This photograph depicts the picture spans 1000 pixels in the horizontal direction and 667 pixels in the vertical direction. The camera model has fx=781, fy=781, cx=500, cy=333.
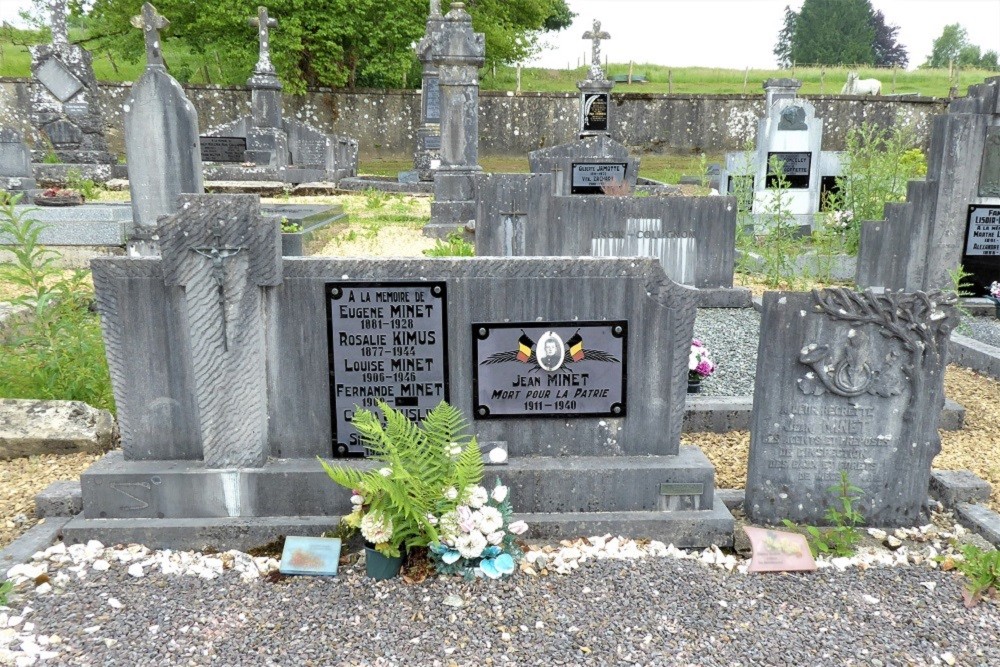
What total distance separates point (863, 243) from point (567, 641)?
7049 mm

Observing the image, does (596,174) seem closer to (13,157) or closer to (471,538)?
(13,157)

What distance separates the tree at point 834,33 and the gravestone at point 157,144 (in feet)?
198

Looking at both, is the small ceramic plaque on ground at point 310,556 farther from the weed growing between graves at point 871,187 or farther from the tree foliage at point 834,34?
the tree foliage at point 834,34

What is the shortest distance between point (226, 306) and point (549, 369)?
5.00ft

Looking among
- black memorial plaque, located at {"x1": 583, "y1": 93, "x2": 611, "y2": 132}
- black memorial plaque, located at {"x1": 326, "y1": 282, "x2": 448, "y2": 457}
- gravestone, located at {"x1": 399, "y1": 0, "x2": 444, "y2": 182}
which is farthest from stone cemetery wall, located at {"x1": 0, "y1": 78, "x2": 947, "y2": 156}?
black memorial plaque, located at {"x1": 326, "y1": 282, "x2": 448, "y2": 457}

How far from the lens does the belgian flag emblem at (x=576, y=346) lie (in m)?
3.73

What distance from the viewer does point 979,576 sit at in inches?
128

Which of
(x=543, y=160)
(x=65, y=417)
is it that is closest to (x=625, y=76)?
(x=543, y=160)

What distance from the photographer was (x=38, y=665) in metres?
2.74

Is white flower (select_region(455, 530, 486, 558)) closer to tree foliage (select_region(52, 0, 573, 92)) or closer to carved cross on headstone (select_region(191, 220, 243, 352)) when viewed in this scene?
carved cross on headstone (select_region(191, 220, 243, 352))

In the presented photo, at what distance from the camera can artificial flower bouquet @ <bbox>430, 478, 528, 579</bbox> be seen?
328 cm

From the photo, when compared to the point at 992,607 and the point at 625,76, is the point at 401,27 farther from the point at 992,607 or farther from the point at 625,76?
the point at 992,607

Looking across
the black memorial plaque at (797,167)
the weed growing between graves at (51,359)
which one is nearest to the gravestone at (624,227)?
the weed growing between graves at (51,359)

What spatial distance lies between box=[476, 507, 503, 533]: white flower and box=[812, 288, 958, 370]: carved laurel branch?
1742mm
